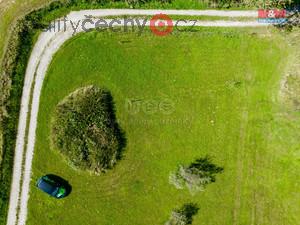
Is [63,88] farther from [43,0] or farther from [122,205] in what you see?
[122,205]

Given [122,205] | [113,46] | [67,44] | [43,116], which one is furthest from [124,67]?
[122,205]

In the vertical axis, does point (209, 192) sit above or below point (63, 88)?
below

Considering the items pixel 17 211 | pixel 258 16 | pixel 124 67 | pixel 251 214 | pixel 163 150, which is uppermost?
pixel 258 16

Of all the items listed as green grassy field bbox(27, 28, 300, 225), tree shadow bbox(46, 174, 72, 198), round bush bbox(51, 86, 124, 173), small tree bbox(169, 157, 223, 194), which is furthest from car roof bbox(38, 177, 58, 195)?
small tree bbox(169, 157, 223, 194)

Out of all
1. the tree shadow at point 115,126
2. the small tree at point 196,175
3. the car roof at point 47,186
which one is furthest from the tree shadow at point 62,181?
the small tree at point 196,175

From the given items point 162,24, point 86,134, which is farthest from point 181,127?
point 162,24

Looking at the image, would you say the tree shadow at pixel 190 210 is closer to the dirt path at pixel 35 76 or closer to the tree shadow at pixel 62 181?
the tree shadow at pixel 62 181
